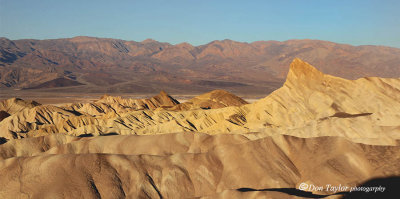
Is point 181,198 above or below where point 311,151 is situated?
below

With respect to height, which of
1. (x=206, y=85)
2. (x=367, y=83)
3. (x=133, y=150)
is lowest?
(x=206, y=85)

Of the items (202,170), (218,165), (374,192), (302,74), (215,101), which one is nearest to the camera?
(374,192)

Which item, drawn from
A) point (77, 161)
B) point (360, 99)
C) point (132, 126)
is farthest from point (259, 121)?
point (77, 161)

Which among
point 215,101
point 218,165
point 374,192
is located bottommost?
point 215,101

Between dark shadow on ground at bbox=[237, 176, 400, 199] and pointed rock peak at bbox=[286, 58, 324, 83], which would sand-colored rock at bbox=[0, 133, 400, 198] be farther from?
pointed rock peak at bbox=[286, 58, 324, 83]

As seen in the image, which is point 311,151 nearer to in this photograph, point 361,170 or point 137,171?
point 361,170

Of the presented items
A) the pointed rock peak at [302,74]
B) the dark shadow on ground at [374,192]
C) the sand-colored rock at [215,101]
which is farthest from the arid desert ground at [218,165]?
the sand-colored rock at [215,101]

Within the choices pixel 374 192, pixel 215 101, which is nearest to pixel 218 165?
pixel 374 192

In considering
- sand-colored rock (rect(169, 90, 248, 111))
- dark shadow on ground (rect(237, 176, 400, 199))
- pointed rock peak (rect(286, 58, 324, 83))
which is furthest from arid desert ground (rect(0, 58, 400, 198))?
sand-colored rock (rect(169, 90, 248, 111))

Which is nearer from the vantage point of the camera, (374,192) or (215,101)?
(374,192)

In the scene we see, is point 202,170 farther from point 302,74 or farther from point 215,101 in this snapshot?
point 215,101

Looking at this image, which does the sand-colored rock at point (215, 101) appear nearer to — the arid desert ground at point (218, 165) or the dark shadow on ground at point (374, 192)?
the arid desert ground at point (218, 165)
